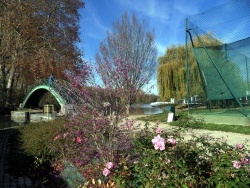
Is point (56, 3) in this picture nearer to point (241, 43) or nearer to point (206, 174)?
point (241, 43)

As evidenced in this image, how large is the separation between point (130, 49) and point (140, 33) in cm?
184

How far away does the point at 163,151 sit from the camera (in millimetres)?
3121

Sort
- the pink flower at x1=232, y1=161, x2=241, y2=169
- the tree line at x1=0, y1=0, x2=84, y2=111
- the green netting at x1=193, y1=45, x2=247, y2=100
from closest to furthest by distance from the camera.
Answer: the pink flower at x1=232, y1=161, x2=241, y2=169 < the green netting at x1=193, y1=45, x2=247, y2=100 < the tree line at x1=0, y1=0, x2=84, y2=111

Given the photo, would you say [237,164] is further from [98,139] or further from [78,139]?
[78,139]

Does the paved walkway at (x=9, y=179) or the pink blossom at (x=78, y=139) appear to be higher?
the pink blossom at (x=78, y=139)

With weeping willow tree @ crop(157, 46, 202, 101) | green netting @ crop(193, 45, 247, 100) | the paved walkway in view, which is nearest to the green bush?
the paved walkway

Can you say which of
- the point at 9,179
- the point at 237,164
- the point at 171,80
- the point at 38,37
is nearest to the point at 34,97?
the point at 38,37

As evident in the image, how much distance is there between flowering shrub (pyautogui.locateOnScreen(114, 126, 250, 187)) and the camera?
113 inches

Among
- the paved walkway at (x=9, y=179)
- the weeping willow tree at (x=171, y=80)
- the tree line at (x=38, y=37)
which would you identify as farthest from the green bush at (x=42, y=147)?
the weeping willow tree at (x=171, y=80)

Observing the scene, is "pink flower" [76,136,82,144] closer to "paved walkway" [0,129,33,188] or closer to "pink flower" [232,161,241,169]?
"paved walkway" [0,129,33,188]

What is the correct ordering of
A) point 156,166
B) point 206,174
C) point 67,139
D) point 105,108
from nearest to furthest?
point 156,166 < point 206,174 < point 105,108 < point 67,139

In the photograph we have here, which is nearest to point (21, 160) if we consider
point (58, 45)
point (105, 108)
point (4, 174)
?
point (4, 174)

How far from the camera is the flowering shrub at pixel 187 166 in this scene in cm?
288

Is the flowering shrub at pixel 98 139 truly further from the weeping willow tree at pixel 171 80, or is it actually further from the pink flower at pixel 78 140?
the weeping willow tree at pixel 171 80
